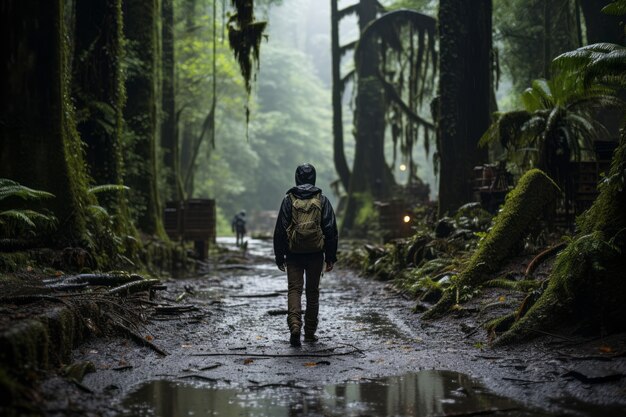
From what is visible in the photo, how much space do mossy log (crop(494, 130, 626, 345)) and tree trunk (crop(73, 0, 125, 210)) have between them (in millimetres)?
8359

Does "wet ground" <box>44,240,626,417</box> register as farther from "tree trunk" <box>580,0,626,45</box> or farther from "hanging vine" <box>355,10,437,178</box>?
"hanging vine" <box>355,10,437,178</box>

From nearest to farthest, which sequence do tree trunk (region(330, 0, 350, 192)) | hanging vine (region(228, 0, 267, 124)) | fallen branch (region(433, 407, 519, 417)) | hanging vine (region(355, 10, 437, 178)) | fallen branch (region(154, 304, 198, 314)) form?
fallen branch (region(433, 407, 519, 417))
fallen branch (region(154, 304, 198, 314))
hanging vine (region(228, 0, 267, 124))
hanging vine (region(355, 10, 437, 178))
tree trunk (region(330, 0, 350, 192))

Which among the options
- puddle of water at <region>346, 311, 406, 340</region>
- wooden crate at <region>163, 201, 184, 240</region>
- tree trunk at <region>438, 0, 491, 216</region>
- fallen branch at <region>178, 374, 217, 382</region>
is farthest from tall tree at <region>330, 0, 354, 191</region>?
fallen branch at <region>178, 374, 217, 382</region>

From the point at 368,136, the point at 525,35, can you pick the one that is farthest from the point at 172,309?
the point at 525,35

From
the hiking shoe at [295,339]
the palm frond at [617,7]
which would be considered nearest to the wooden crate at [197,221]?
the hiking shoe at [295,339]

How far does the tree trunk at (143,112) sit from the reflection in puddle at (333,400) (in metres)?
10.2

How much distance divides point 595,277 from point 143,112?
11954mm

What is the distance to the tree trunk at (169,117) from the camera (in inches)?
866

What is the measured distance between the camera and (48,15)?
8.71m

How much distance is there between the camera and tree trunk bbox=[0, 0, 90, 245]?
827 cm

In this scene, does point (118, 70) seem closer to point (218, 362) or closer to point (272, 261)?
point (218, 362)

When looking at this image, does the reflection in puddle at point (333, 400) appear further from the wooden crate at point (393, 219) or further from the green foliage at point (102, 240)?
the wooden crate at point (393, 219)

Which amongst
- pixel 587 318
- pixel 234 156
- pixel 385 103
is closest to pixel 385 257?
pixel 587 318

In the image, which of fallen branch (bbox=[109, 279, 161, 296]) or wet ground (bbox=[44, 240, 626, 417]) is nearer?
wet ground (bbox=[44, 240, 626, 417])
